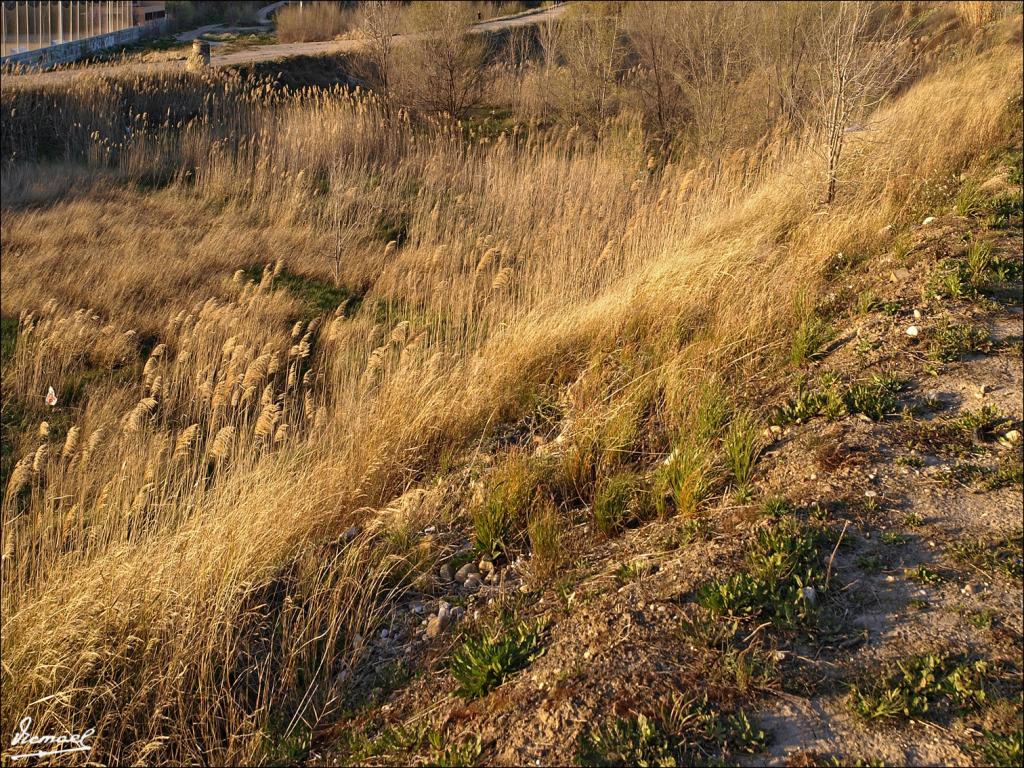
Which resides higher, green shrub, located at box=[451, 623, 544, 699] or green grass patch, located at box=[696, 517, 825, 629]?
green grass patch, located at box=[696, 517, 825, 629]

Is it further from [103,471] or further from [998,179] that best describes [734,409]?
[998,179]

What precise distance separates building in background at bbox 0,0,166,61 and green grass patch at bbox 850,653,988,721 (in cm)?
2049

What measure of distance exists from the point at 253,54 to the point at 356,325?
16.2 m

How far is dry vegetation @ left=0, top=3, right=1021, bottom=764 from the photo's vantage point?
3.67m

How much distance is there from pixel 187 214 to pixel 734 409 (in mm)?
8414

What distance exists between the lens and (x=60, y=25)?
67.3 feet

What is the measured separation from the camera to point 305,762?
310 cm

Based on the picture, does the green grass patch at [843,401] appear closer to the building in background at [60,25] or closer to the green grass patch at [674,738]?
the green grass patch at [674,738]

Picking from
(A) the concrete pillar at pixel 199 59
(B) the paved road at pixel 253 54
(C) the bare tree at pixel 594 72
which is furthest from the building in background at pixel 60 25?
(C) the bare tree at pixel 594 72

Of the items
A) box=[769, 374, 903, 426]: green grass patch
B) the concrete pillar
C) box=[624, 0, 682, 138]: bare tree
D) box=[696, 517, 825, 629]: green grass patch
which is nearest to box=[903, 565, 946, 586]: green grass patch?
box=[696, 517, 825, 629]: green grass patch

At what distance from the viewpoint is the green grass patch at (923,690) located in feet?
8.76

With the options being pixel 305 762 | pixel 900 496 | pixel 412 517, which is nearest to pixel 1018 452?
pixel 900 496

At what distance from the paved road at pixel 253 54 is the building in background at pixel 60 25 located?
9.24 ft

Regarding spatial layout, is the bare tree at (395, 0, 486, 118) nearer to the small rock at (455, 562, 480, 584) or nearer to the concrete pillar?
the concrete pillar
